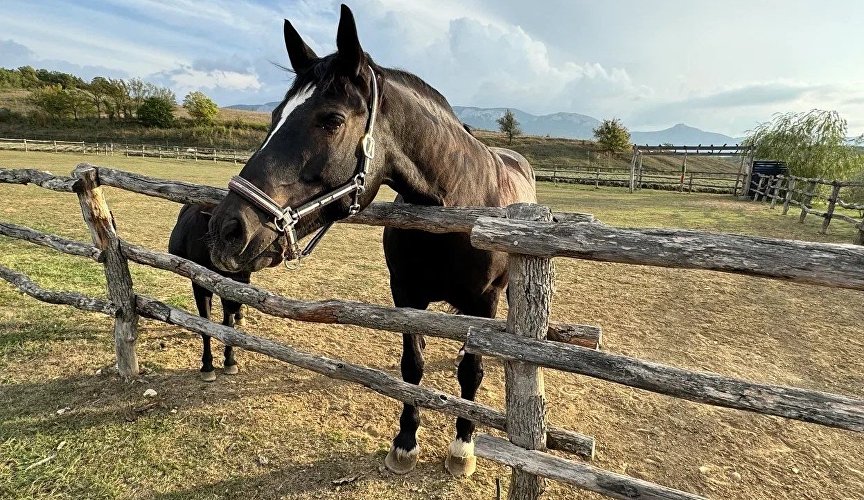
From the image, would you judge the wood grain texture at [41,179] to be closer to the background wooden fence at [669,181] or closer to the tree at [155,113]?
the background wooden fence at [669,181]

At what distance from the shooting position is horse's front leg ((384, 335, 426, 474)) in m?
3.02

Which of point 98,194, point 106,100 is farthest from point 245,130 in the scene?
point 98,194

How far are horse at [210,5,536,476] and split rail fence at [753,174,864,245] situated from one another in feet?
39.3

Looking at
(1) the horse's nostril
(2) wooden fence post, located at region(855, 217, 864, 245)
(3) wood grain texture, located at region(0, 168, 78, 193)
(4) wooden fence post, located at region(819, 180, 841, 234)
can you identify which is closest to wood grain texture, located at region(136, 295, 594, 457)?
(3) wood grain texture, located at region(0, 168, 78, 193)

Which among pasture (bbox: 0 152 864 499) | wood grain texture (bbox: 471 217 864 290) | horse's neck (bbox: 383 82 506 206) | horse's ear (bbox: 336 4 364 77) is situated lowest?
pasture (bbox: 0 152 864 499)

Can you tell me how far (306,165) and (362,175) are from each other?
10.3 inches

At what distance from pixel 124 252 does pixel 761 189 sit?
26.3 meters

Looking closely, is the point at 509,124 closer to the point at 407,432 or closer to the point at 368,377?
the point at 407,432

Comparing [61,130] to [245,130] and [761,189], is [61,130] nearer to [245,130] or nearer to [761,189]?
[245,130]

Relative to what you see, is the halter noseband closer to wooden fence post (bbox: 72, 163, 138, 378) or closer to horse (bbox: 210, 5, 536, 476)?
horse (bbox: 210, 5, 536, 476)

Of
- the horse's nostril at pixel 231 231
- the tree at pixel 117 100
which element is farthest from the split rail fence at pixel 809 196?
the tree at pixel 117 100

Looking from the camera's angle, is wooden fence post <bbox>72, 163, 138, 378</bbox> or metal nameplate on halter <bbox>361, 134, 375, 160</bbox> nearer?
metal nameplate on halter <bbox>361, 134, 375, 160</bbox>

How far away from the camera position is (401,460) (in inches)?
119

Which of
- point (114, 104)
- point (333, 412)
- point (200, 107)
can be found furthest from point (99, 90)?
point (333, 412)
